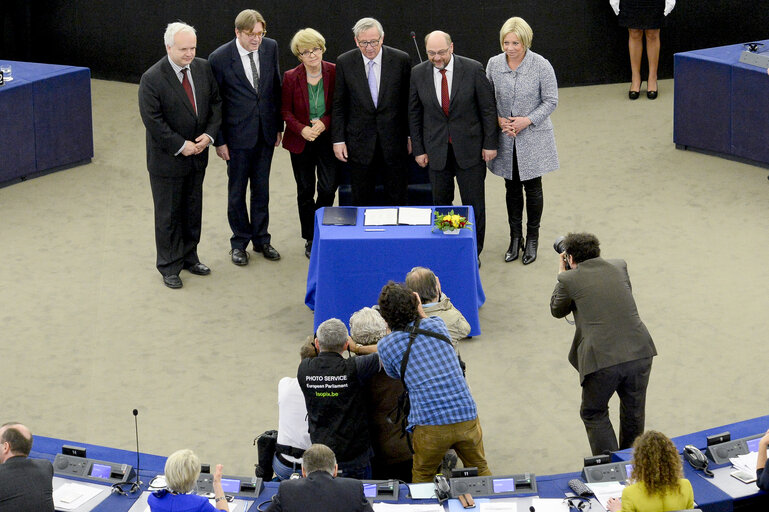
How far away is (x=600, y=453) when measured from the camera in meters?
5.81

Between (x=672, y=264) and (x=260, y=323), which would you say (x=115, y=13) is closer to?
(x=260, y=323)

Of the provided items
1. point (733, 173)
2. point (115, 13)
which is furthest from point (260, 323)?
point (115, 13)

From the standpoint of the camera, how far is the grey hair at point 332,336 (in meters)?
5.38

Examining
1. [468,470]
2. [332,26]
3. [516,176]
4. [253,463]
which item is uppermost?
[332,26]

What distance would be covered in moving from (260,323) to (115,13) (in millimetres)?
5479

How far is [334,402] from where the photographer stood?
5.37m

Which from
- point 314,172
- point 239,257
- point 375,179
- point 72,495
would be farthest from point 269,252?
point 72,495

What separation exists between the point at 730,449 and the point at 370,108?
3.66 meters

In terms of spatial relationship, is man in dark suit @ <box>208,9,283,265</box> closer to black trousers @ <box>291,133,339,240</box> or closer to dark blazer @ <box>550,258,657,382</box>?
black trousers @ <box>291,133,339,240</box>

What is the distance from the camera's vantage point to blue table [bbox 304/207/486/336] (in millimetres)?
7242

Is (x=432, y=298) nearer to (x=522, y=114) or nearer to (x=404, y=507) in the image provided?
(x=404, y=507)

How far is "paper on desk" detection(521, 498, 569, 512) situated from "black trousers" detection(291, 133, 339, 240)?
3789 mm

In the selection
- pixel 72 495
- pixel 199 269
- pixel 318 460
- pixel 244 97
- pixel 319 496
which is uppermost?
pixel 244 97

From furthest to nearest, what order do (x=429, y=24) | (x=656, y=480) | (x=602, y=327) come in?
(x=429, y=24) < (x=602, y=327) < (x=656, y=480)
